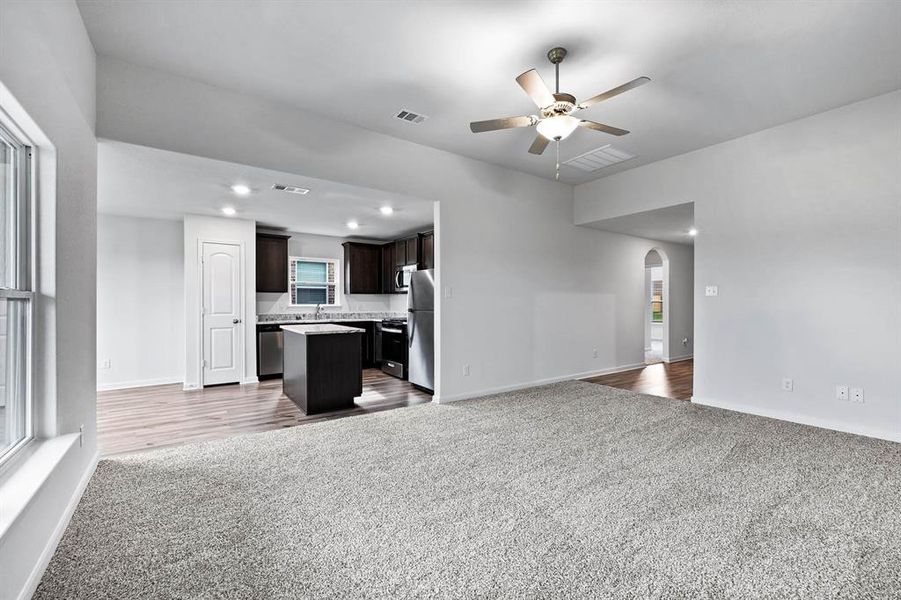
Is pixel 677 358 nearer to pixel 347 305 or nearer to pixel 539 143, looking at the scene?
pixel 539 143

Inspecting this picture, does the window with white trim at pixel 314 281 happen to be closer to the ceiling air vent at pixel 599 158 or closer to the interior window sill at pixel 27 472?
the ceiling air vent at pixel 599 158

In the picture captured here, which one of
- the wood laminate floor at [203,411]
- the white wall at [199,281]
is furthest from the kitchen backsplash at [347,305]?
the wood laminate floor at [203,411]

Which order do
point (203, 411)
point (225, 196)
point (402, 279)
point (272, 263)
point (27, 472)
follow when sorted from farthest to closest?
point (402, 279)
point (272, 263)
point (225, 196)
point (203, 411)
point (27, 472)

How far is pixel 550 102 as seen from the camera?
2.65 meters

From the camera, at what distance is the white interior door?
5621 millimetres

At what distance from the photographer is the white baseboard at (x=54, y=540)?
1533mm

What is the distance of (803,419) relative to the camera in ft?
12.4

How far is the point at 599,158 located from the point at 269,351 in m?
5.23

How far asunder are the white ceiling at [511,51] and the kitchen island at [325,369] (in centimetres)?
224

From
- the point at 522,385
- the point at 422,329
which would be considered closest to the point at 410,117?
the point at 422,329

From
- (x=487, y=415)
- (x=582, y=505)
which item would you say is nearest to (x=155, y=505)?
(x=582, y=505)

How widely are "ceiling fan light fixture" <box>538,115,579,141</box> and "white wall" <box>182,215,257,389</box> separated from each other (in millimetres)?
4711

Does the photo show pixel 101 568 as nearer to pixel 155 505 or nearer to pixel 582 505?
pixel 155 505

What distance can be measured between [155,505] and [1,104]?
197 cm
